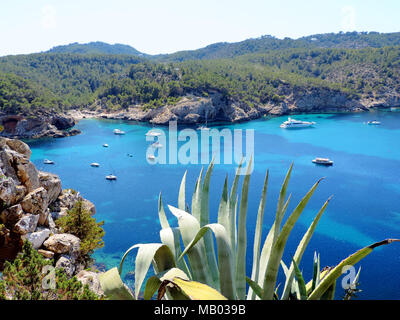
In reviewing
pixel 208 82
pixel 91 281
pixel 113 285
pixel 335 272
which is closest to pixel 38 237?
pixel 91 281

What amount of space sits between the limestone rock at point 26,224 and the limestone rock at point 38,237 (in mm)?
140

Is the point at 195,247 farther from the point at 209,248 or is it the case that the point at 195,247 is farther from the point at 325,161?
the point at 325,161

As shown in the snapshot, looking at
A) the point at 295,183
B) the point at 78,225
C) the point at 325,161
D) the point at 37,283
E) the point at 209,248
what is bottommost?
the point at 295,183

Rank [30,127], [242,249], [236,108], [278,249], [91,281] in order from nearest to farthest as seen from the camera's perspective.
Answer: [278,249] → [242,249] → [91,281] → [30,127] → [236,108]

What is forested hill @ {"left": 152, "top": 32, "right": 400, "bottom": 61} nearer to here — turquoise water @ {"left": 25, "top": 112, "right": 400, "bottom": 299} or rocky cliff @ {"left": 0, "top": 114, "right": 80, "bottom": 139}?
turquoise water @ {"left": 25, "top": 112, "right": 400, "bottom": 299}

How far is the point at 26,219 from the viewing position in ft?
28.4

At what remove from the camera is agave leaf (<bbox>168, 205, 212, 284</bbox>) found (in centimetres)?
282

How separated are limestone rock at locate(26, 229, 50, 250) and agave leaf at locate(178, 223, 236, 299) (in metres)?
7.43

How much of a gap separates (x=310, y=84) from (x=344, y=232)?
58.8 meters

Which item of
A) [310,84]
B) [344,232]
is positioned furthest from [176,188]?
[310,84]

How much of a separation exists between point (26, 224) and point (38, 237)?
506 millimetres

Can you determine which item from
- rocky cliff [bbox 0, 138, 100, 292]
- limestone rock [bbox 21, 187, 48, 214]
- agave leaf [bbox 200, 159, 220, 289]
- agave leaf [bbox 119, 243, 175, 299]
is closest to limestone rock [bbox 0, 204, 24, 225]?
rocky cliff [bbox 0, 138, 100, 292]
